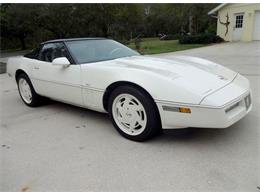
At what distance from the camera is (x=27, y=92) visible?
445 centimetres

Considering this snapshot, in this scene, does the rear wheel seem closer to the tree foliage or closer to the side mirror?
the side mirror

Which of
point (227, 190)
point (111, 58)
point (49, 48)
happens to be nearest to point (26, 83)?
point (49, 48)

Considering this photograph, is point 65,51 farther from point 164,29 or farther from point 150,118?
point 164,29

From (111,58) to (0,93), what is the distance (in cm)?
344

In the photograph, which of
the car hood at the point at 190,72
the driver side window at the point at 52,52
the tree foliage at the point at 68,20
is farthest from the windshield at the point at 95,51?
the tree foliage at the point at 68,20

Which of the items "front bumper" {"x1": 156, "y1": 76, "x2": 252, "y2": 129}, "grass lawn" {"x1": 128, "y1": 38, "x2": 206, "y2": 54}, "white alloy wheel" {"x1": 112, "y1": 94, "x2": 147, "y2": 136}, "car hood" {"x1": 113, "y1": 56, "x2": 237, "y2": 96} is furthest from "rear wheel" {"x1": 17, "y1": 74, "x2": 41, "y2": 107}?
"grass lawn" {"x1": 128, "y1": 38, "x2": 206, "y2": 54}

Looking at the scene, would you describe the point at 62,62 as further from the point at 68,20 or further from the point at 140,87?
the point at 68,20

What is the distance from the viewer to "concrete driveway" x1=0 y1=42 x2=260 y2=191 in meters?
2.12

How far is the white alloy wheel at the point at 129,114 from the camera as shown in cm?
278

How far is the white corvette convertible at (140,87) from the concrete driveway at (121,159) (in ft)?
0.94

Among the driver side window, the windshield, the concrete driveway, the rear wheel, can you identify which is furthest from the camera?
the rear wheel

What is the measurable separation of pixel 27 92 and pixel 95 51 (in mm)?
1692

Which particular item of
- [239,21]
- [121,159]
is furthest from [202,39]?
[121,159]

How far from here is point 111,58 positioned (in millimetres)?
3596
